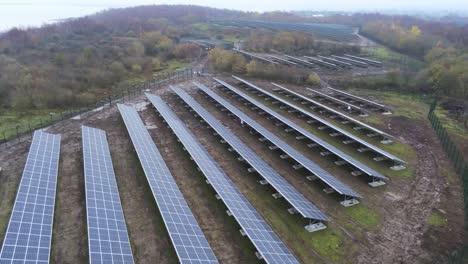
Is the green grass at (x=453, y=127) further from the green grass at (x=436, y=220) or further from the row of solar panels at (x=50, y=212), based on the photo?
the row of solar panels at (x=50, y=212)

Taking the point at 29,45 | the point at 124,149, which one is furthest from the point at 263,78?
the point at 29,45

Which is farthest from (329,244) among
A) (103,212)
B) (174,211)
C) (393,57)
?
(393,57)

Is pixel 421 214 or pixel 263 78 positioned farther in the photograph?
pixel 263 78

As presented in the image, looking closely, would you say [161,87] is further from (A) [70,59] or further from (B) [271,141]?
(B) [271,141]

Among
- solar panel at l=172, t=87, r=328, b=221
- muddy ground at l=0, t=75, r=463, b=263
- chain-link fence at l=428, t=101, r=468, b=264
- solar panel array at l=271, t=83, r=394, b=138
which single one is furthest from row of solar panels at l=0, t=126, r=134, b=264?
solar panel array at l=271, t=83, r=394, b=138

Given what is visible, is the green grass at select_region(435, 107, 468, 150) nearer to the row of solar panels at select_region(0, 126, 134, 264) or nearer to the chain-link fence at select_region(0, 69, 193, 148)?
the row of solar panels at select_region(0, 126, 134, 264)

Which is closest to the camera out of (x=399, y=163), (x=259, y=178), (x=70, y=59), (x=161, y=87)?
(x=259, y=178)

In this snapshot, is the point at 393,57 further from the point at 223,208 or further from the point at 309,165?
the point at 223,208
